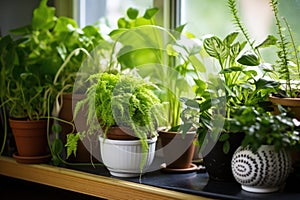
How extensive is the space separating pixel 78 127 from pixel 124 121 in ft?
0.62

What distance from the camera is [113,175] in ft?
5.32

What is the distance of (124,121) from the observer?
61.3 inches

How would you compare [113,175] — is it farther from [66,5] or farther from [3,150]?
[66,5]

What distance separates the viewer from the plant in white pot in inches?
61.1

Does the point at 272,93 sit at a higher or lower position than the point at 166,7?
lower

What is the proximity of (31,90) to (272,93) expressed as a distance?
2.44 feet

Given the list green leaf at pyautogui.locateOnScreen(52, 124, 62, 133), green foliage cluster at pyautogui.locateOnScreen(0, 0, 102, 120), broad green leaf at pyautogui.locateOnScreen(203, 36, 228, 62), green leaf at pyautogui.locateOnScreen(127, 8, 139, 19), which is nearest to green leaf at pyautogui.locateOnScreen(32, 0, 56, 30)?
green foliage cluster at pyautogui.locateOnScreen(0, 0, 102, 120)

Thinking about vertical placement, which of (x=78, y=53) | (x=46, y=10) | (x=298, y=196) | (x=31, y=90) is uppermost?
(x=46, y=10)

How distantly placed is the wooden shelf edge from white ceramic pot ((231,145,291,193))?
0.12 m

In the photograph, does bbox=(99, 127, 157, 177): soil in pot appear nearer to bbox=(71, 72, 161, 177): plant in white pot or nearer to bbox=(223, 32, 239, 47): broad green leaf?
bbox=(71, 72, 161, 177): plant in white pot

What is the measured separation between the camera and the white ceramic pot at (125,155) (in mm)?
1561

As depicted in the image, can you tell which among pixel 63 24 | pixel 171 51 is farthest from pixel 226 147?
pixel 63 24

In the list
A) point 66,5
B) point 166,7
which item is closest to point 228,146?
point 166,7

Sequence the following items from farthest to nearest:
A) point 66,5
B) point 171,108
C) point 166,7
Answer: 1. point 66,5
2. point 166,7
3. point 171,108
